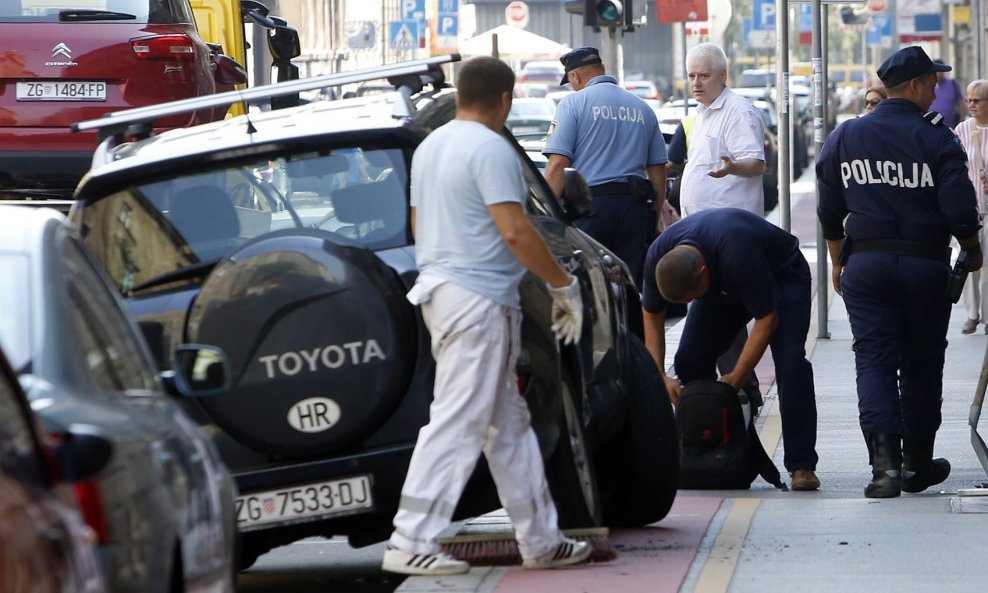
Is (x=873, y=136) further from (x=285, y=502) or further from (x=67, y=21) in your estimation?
(x=67, y=21)

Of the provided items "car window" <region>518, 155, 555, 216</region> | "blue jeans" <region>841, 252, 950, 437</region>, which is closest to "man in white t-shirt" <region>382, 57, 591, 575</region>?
"car window" <region>518, 155, 555, 216</region>

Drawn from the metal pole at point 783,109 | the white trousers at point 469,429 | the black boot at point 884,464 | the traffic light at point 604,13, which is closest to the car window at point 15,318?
the white trousers at point 469,429

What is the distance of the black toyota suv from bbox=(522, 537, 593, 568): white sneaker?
26 centimetres

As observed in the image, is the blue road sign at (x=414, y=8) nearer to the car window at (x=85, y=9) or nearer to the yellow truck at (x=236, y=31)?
the yellow truck at (x=236, y=31)

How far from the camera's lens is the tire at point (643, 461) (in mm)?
7996

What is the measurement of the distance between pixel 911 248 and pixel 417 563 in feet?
10.2

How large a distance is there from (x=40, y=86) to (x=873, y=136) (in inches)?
225

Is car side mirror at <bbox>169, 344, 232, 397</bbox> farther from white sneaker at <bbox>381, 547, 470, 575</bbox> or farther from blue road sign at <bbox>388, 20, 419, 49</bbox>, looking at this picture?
blue road sign at <bbox>388, 20, 419, 49</bbox>

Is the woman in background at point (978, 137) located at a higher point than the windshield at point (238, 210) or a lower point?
lower

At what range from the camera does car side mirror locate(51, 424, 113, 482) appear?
3654 mm

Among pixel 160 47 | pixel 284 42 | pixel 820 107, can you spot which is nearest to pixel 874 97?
pixel 820 107

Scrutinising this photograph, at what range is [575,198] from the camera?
8.11 metres

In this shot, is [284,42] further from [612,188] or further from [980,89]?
[980,89]

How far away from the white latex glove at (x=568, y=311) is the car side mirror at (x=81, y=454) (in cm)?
323
